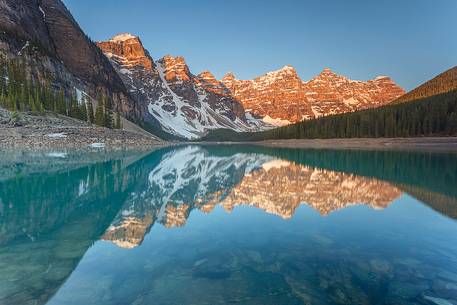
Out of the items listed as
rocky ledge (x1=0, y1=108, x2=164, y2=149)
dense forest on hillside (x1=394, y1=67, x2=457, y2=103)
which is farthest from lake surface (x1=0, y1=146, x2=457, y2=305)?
dense forest on hillside (x1=394, y1=67, x2=457, y2=103)

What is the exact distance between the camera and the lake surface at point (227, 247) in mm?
7223

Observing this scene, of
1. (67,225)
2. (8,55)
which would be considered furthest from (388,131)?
(8,55)

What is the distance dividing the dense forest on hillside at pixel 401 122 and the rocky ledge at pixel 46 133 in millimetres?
82848

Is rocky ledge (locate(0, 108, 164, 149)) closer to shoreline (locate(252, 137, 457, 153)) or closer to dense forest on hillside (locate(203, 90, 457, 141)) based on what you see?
shoreline (locate(252, 137, 457, 153))

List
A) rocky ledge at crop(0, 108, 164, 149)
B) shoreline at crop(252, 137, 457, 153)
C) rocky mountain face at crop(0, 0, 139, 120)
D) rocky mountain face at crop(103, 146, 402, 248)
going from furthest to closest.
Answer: rocky mountain face at crop(0, 0, 139, 120)
shoreline at crop(252, 137, 457, 153)
rocky ledge at crop(0, 108, 164, 149)
rocky mountain face at crop(103, 146, 402, 248)

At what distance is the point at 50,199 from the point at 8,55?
103427 millimetres

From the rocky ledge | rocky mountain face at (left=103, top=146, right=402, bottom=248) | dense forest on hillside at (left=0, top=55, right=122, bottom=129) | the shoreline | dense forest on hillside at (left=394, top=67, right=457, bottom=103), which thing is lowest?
rocky mountain face at (left=103, top=146, right=402, bottom=248)

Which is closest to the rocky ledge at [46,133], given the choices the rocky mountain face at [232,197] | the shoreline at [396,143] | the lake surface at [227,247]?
the rocky mountain face at [232,197]

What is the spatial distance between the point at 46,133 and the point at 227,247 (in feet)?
217

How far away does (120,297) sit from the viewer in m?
6.96

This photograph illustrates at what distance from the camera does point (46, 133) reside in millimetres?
64500

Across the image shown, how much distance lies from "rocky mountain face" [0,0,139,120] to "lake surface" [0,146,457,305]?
10547cm

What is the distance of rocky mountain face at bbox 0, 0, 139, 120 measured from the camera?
106 meters

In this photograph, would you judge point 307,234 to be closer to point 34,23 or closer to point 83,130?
point 83,130
